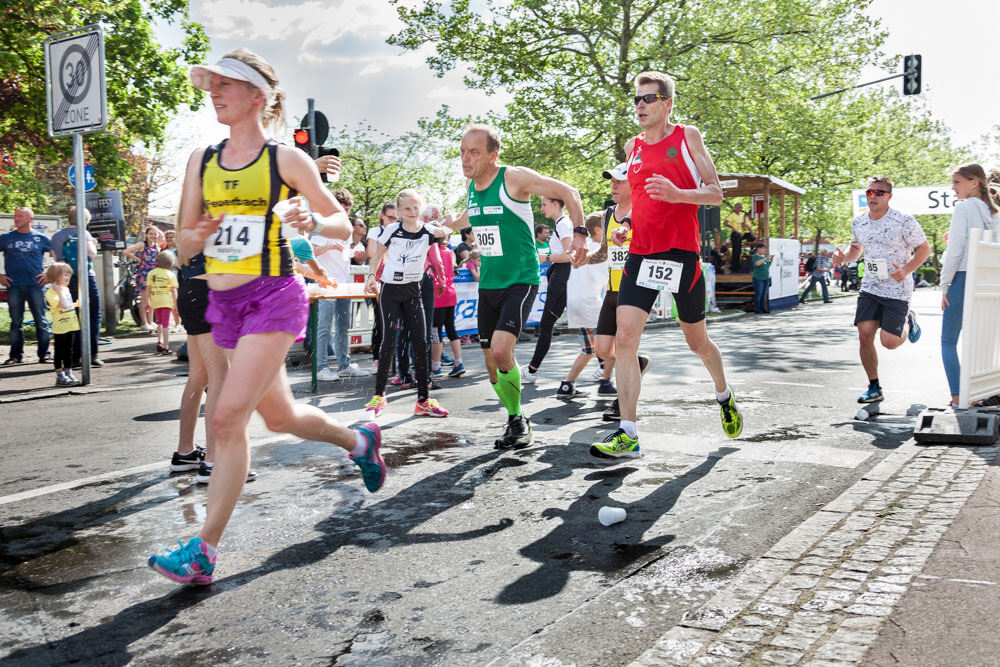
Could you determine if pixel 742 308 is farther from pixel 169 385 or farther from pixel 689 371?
pixel 169 385

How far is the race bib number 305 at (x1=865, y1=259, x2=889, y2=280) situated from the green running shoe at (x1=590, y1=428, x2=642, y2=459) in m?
3.29

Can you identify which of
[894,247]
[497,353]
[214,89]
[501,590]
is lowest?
[501,590]

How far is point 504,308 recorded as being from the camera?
20.0ft

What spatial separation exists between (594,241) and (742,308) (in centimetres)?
1695

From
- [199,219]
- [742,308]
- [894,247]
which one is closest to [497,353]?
[199,219]

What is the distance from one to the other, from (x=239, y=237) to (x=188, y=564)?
1236mm

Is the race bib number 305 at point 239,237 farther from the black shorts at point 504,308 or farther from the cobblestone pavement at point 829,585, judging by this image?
the black shorts at point 504,308

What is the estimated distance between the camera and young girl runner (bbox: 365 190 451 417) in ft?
24.1

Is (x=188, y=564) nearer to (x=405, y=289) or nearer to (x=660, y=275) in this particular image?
(x=660, y=275)

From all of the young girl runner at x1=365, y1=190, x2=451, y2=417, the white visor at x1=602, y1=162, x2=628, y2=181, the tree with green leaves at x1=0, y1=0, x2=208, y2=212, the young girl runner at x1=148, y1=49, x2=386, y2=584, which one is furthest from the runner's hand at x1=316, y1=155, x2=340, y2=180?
the tree with green leaves at x1=0, y1=0, x2=208, y2=212

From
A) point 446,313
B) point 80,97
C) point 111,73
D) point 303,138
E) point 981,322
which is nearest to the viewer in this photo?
point 981,322

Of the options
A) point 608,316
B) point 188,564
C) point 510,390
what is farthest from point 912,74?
point 188,564

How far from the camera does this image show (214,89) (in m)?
3.47

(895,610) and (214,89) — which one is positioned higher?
(214,89)
